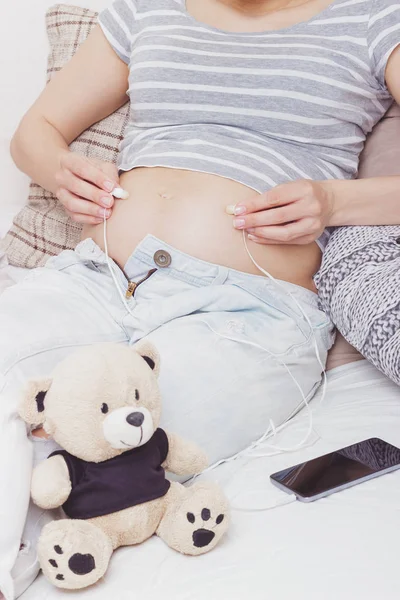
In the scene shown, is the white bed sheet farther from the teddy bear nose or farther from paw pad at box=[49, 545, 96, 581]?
the teddy bear nose

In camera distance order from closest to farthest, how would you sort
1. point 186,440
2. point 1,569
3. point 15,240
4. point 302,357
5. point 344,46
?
point 1,569
point 186,440
point 302,357
point 344,46
point 15,240

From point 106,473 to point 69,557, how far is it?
94 millimetres

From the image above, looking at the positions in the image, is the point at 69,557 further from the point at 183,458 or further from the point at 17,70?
the point at 17,70

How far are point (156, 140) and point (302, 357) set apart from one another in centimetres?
49

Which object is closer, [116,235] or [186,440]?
[186,440]

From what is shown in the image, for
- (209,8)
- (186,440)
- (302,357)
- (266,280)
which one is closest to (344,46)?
(209,8)

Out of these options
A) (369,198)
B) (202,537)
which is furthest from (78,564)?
(369,198)

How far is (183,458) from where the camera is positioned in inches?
30.6

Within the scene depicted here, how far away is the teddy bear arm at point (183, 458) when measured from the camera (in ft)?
2.55

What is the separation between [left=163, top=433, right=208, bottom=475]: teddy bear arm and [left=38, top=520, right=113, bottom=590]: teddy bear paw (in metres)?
0.15

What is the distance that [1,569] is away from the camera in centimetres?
66

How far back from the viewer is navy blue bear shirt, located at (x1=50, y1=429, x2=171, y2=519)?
2.30ft

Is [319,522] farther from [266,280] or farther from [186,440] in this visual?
[266,280]

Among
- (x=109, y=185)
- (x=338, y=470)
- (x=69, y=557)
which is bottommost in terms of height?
(x=338, y=470)
